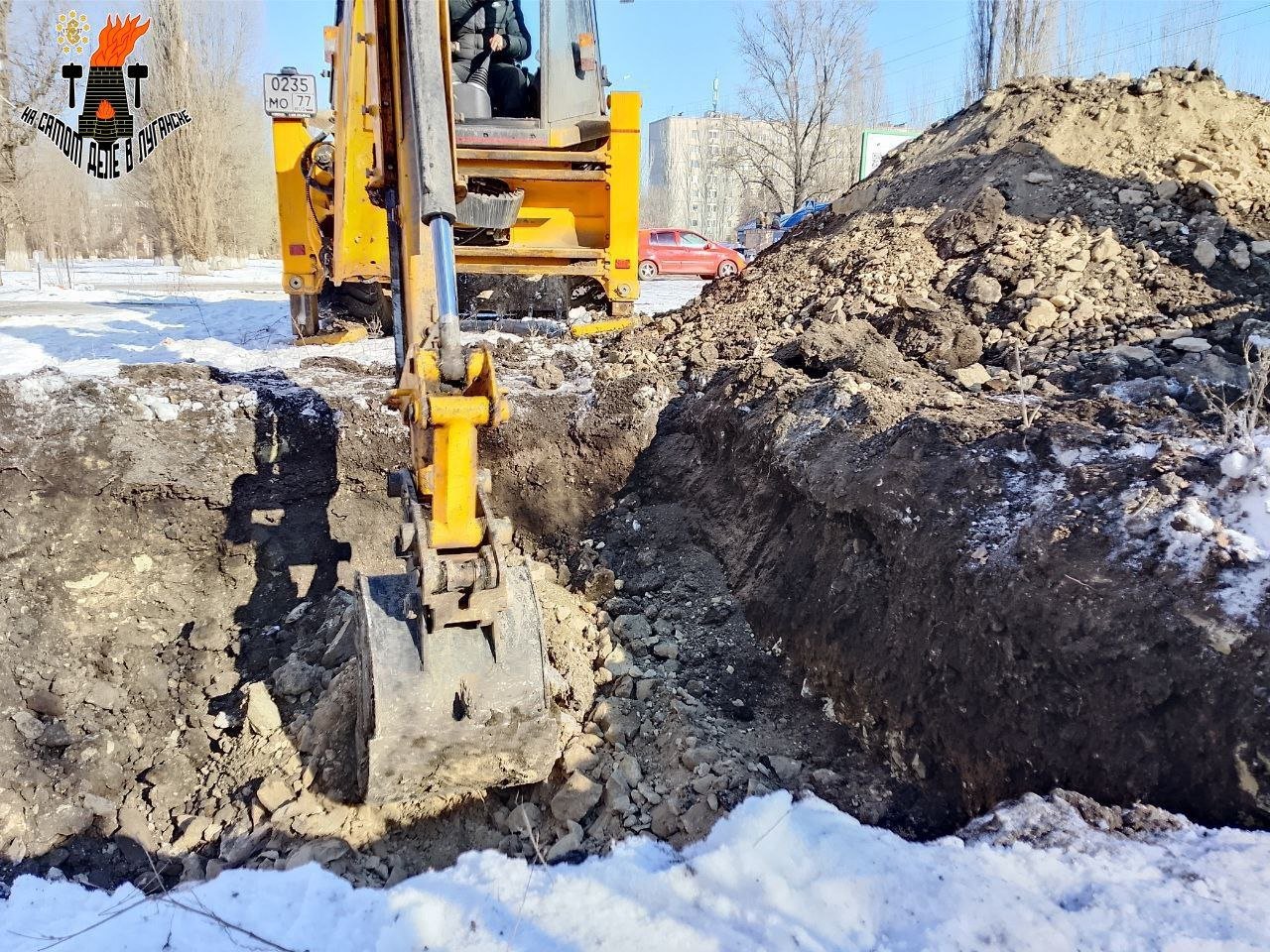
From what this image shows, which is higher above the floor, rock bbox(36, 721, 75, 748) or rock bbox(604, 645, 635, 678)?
rock bbox(604, 645, 635, 678)

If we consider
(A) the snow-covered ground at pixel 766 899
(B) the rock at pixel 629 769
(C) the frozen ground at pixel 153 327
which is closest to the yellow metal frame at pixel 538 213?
(C) the frozen ground at pixel 153 327

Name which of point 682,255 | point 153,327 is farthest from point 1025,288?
point 682,255

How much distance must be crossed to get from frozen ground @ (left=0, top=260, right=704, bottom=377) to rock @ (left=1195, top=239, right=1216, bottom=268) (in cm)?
586

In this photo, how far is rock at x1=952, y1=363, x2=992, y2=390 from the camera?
460 centimetres

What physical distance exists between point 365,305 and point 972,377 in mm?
6147

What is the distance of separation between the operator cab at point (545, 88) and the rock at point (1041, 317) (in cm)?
367

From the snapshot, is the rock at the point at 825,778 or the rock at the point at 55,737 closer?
the rock at the point at 825,778

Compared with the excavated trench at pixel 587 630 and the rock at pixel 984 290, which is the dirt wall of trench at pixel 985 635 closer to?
the excavated trench at pixel 587 630

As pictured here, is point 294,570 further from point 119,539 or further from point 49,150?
point 49,150

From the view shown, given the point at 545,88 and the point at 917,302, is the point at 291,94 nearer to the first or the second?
the point at 545,88

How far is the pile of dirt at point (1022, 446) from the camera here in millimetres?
2531

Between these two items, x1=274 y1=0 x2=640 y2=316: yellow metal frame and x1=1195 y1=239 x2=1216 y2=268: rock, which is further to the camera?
x1=274 y1=0 x2=640 y2=316: yellow metal frame

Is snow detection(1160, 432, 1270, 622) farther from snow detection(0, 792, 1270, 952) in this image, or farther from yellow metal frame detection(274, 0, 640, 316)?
yellow metal frame detection(274, 0, 640, 316)

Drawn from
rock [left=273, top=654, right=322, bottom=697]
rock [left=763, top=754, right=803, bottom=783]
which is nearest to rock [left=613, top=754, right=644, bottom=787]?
rock [left=763, top=754, right=803, bottom=783]
